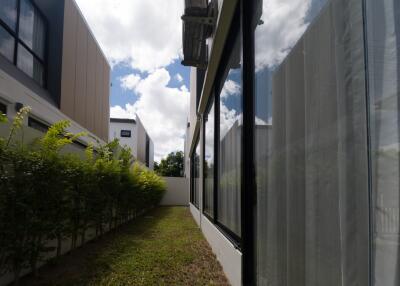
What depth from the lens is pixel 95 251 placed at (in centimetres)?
564

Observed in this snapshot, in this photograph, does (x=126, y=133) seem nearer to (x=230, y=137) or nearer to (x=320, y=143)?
(x=230, y=137)

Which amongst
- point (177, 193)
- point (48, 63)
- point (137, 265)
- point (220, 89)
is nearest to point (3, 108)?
point (48, 63)

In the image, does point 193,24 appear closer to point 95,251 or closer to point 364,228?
point 95,251

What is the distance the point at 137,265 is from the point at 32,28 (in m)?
7.92

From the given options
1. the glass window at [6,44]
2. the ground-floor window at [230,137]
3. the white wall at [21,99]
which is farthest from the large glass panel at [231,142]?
the glass window at [6,44]

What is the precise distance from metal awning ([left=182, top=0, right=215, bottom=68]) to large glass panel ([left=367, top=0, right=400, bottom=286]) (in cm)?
439

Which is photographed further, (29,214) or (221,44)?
(221,44)

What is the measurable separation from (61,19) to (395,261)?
1157 cm

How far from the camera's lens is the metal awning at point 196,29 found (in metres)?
5.26

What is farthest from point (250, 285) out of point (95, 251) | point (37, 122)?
point (37, 122)

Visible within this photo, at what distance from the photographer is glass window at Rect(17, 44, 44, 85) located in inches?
333

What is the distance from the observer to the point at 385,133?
1.00 m

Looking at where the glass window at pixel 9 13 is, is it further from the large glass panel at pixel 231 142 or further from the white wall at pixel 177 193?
the white wall at pixel 177 193

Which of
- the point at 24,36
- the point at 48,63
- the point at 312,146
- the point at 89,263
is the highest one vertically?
the point at 24,36
